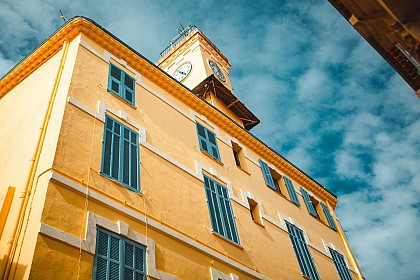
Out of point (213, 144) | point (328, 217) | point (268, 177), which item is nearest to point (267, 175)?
point (268, 177)

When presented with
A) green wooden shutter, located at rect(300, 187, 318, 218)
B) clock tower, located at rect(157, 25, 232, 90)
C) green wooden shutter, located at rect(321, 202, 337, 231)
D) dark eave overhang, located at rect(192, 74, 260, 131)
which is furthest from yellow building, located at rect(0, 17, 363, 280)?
clock tower, located at rect(157, 25, 232, 90)

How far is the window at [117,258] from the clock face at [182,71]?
16864mm

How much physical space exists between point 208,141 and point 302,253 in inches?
214

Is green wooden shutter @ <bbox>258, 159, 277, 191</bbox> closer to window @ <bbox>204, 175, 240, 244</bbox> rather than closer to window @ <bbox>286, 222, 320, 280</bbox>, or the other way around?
window @ <bbox>286, 222, 320, 280</bbox>

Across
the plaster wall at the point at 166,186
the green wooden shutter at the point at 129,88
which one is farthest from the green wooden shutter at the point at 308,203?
the green wooden shutter at the point at 129,88

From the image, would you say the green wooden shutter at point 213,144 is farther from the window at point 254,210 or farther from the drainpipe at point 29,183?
the drainpipe at point 29,183

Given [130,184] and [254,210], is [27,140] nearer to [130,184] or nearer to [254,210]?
[130,184]

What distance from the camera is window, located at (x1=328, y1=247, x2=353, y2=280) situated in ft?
51.8

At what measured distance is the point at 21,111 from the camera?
1079cm

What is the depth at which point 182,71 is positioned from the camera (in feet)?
79.9

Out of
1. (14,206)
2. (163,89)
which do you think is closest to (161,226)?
(14,206)

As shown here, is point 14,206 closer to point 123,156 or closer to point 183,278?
point 123,156

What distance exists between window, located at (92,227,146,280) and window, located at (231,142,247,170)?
7.96 m

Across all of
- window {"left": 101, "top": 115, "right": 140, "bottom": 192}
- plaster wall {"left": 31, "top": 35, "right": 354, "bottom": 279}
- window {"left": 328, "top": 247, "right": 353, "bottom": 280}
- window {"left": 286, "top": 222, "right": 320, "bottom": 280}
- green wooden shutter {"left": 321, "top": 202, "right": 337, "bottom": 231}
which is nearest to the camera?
plaster wall {"left": 31, "top": 35, "right": 354, "bottom": 279}
